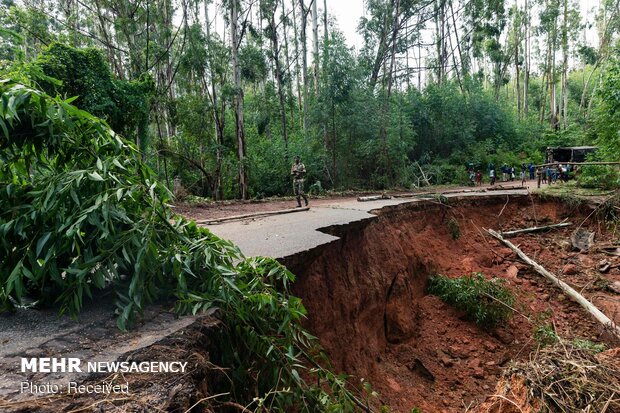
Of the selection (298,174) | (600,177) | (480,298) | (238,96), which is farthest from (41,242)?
(600,177)

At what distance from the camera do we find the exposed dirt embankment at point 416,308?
5.09 meters

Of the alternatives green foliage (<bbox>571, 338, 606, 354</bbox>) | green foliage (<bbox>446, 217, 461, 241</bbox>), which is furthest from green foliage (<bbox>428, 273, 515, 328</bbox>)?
green foliage (<bbox>446, 217, 461, 241</bbox>)

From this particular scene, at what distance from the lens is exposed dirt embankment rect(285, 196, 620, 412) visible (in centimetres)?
509

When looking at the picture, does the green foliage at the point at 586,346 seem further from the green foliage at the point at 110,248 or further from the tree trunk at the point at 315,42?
the tree trunk at the point at 315,42

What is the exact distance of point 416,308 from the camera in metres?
7.40

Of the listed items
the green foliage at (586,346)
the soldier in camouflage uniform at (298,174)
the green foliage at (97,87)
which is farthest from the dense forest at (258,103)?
the green foliage at (586,346)

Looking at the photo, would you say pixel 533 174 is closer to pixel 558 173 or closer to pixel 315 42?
pixel 558 173

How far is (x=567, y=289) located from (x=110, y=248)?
30.3 ft

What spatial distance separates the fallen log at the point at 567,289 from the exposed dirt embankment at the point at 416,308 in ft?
0.70

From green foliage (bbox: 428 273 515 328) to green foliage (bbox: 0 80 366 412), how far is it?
19.6ft

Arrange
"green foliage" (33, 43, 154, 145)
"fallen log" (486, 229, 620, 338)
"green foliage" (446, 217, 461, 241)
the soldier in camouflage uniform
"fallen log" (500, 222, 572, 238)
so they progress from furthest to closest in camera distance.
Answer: "fallen log" (500, 222, 572, 238), "green foliage" (446, 217, 461, 241), the soldier in camouflage uniform, "green foliage" (33, 43, 154, 145), "fallen log" (486, 229, 620, 338)

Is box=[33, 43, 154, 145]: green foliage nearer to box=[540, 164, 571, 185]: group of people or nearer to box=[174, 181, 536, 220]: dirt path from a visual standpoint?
box=[174, 181, 536, 220]: dirt path

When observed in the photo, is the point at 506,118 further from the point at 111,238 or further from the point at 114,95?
the point at 111,238

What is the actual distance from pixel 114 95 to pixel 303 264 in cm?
909
